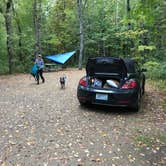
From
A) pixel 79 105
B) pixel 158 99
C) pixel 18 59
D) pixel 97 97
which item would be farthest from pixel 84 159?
pixel 18 59

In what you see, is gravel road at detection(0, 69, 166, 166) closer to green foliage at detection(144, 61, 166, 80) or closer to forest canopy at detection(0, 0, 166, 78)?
green foliage at detection(144, 61, 166, 80)

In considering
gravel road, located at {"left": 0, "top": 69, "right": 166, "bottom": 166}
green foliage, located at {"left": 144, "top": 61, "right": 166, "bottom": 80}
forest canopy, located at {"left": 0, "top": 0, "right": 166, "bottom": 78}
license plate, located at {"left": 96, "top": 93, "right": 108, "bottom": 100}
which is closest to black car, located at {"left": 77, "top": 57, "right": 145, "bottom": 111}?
license plate, located at {"left": 96, "top": 93, "right": 108, "bottom": 100}

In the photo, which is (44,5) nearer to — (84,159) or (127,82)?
(127,82)

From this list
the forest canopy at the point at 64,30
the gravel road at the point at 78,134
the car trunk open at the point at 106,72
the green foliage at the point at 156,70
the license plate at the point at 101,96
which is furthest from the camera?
the forest canopy at the point at 64,30

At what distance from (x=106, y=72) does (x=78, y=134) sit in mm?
2752

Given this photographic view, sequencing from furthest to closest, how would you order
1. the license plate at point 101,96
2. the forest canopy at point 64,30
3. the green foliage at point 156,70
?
the forest canopy at point 64,30 < the green foliage at point 156,70 < the license plate at point 101,96

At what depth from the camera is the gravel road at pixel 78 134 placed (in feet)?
15.2

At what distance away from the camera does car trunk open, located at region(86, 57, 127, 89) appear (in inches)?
305

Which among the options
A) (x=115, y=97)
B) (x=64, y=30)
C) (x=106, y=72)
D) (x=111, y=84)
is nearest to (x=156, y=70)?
(x=106, y=72)

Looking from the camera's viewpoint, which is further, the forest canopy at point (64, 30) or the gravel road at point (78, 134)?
the forest canopy at point (64, 30)

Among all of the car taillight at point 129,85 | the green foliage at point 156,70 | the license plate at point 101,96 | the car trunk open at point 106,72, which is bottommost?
the green foliage at point 156,70

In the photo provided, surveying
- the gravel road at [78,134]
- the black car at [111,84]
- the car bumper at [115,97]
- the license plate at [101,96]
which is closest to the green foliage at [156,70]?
the gravel road at [78,134]

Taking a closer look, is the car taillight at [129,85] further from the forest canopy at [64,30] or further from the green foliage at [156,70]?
the forest canopy at [64,30]

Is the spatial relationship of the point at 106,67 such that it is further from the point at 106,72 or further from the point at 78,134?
the point at 78,134
